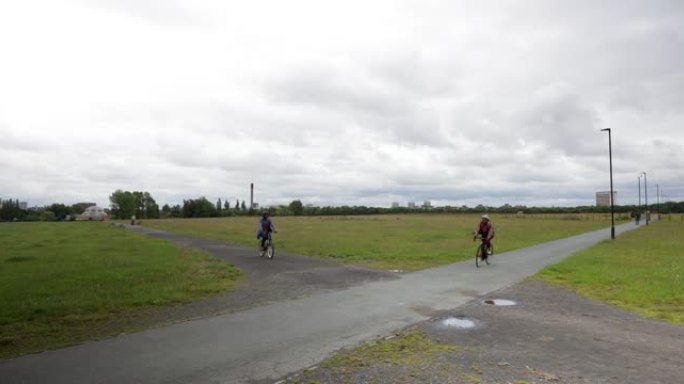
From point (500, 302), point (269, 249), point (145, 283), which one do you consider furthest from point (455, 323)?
point (269, 249)

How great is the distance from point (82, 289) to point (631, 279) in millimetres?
15138

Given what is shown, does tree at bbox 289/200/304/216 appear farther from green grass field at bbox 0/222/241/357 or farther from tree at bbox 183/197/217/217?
green grass field at bbox 0/222/241/357

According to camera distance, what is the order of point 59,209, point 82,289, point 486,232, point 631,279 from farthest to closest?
point 59,209 < point 486,232 < point 631,279 < point 82,289

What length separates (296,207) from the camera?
5842 inches

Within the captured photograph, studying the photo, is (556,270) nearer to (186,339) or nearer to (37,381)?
(186,339)

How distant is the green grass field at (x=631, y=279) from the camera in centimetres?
1066

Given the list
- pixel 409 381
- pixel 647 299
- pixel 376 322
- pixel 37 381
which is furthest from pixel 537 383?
pixel 647 299

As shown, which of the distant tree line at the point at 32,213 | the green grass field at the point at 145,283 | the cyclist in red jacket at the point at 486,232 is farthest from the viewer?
the distant tree line at the point at 32,213

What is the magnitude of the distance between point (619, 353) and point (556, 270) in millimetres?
10750

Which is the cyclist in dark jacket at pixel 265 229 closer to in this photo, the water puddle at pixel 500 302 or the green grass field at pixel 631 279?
the green grass field at pixel 631 279

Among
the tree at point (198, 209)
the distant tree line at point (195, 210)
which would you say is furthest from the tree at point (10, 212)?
the tree at point (198, 209)

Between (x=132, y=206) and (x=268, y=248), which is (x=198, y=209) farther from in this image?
(x=268, y=248)

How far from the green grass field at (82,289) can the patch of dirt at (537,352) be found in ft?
16.1

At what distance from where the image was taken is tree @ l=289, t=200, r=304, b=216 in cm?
14662
